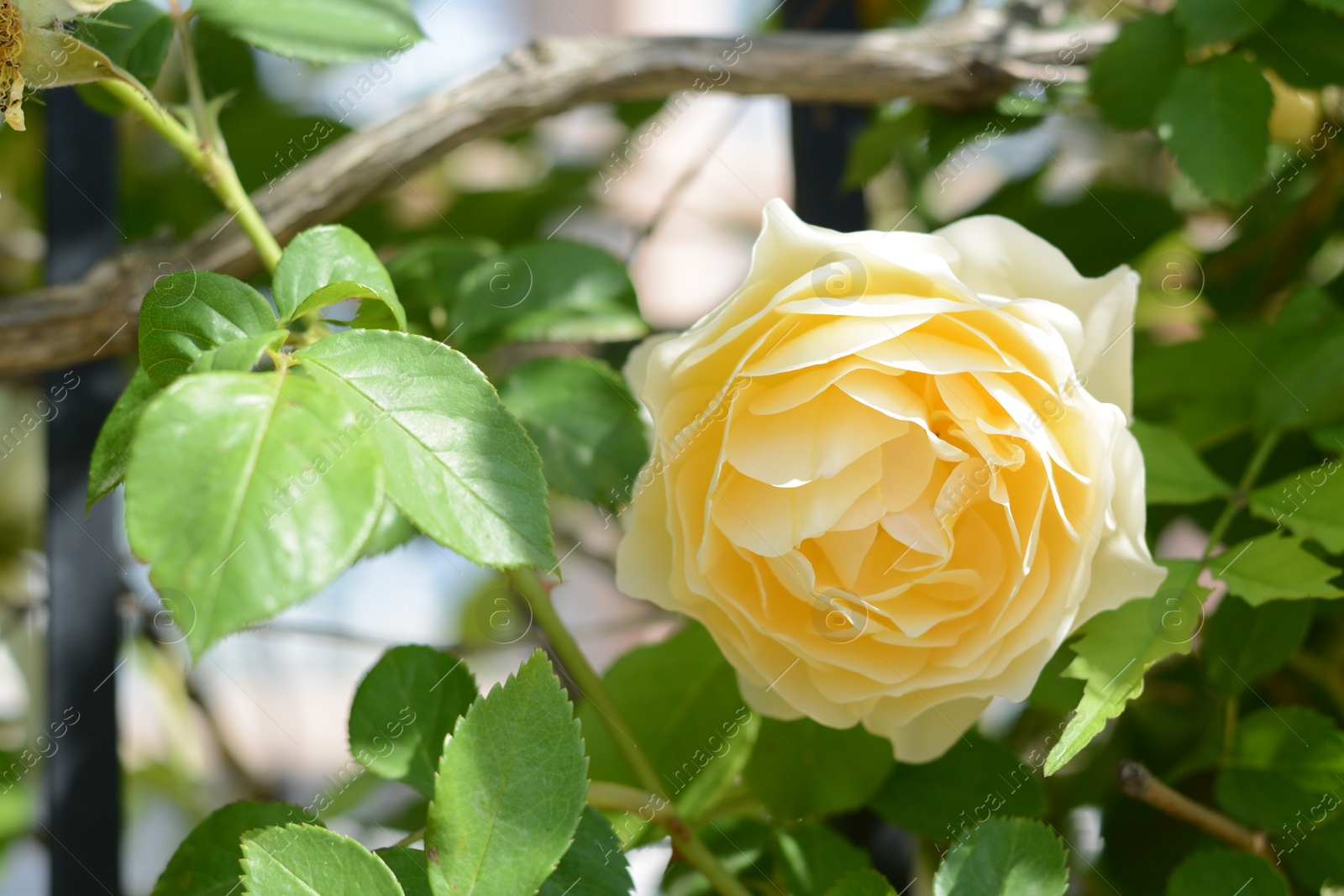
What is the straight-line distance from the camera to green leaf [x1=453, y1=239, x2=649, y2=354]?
18.3 inches

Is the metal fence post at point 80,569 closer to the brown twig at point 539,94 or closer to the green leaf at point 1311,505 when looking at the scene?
the brown twig at point 539,94

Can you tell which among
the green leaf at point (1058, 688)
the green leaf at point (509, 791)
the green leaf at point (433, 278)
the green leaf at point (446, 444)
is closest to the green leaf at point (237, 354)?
the green leaf at point (446, 444)

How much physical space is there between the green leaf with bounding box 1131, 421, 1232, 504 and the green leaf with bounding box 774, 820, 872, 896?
20 cm

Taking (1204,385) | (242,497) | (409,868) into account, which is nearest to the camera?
(242,497)

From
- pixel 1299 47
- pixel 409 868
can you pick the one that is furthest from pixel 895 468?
pixel 1299 47

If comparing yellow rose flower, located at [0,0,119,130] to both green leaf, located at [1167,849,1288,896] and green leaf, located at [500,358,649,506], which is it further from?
green leaf, located at [1167,849,1288,896]

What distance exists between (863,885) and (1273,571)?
7.6 inches

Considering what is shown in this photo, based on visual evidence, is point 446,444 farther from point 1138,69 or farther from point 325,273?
point 1138,69

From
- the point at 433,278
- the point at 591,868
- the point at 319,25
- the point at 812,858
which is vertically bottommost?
the point at 812,858

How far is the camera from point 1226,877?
366 mm

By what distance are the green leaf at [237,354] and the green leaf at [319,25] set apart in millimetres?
170

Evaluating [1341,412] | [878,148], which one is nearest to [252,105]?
[878,148]

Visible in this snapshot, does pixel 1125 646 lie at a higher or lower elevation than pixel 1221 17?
lower

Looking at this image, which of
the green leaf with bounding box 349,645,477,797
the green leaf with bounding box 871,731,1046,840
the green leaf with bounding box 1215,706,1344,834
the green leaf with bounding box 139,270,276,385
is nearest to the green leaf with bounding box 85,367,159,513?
the green leaf with bounding box 139,270,276,385
